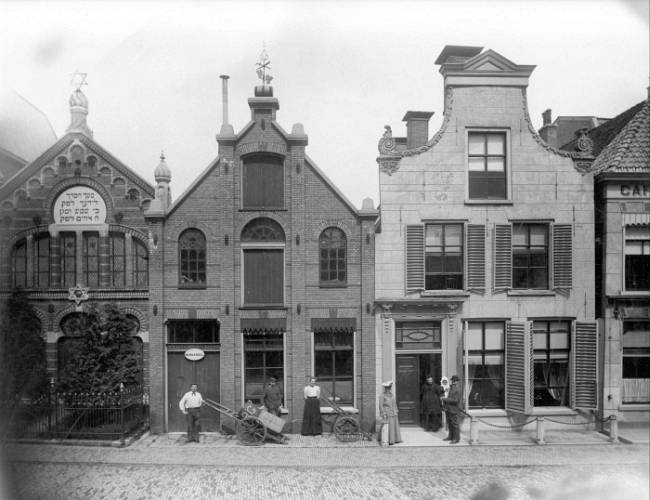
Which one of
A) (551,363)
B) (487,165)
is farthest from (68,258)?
(551,363)

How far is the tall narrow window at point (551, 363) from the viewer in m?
12.1

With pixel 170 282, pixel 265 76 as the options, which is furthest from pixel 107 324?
pixel 265 76

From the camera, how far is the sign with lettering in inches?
484

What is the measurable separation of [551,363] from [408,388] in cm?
391

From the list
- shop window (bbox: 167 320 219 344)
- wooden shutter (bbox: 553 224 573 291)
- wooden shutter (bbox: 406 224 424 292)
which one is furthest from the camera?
shop window (bbox: 167 320 219 344)

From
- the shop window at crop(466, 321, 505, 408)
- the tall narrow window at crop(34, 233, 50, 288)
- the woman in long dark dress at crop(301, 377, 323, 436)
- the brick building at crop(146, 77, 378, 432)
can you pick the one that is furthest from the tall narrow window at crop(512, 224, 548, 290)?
the tall narrow window at crop(34, 233, 50, 288)

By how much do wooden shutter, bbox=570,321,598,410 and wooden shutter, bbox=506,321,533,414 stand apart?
44.5 inches

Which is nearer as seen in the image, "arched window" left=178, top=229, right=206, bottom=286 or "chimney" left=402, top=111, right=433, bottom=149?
"arched window" left=178, top=229, right=206, bottom=286

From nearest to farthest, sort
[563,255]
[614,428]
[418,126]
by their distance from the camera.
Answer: [614,428], [563,255], [418,126]

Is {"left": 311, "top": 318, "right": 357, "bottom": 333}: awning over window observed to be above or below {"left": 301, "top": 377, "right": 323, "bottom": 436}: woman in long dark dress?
above

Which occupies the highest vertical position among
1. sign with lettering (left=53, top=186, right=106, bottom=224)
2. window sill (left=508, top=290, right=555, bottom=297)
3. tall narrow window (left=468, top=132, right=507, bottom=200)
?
tall narrow window (left=468, top=132, right=507, bottom=200)

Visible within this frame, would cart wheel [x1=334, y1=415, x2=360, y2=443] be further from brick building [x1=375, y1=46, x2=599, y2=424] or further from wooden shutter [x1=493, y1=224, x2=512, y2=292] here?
wooden shutter [x1=493, y1=224, x2=512, y2=292]

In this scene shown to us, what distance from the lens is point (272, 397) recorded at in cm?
1187

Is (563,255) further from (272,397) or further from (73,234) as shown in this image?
(73,234)
